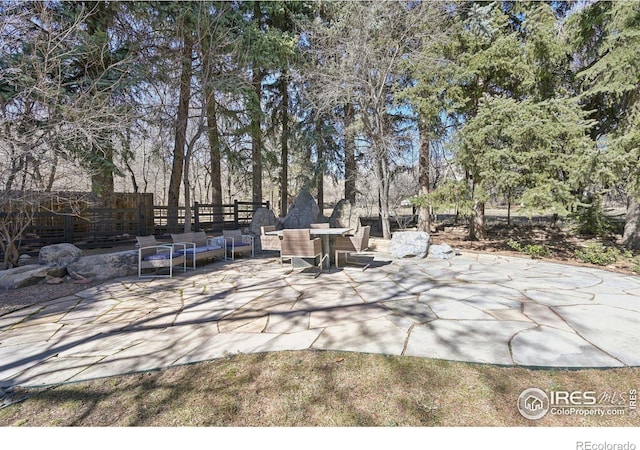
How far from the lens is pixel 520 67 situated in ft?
24.8

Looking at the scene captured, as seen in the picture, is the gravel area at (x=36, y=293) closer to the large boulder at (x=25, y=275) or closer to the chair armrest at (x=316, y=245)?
the large boulder at (x=25, y=275)

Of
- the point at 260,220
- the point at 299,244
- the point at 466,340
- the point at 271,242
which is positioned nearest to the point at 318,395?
the point at 466,340

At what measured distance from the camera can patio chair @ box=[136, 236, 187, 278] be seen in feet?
17.4

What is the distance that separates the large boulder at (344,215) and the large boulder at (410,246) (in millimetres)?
4134

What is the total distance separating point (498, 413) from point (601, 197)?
372 inches

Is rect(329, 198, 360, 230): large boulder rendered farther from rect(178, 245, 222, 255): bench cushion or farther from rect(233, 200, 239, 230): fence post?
rect(178, 245, 222, 255): bench cushion

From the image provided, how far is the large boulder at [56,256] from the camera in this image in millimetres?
5262

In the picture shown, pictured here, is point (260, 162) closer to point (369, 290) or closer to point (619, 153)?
point (369, 290)

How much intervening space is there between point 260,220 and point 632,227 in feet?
37.4

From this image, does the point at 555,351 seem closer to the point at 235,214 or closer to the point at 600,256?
the point at 600,256

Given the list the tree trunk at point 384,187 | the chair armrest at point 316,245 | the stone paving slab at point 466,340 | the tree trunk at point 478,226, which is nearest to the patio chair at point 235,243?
the chair armrest at point 316,245
